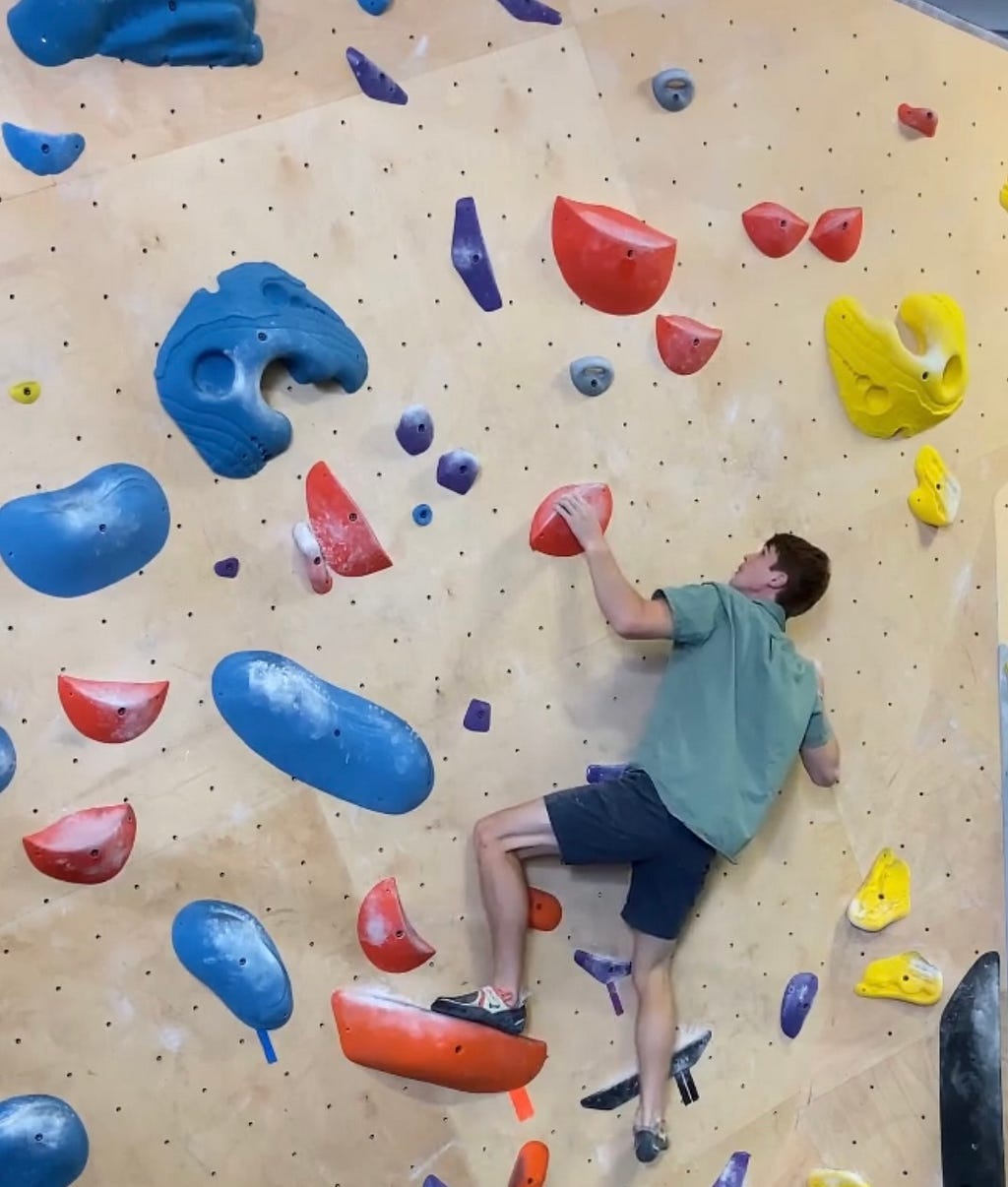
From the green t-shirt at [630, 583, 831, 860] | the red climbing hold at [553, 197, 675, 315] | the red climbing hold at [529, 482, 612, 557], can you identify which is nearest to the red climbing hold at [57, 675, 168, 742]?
the red climbing hold at [529, 482, 612, 557]

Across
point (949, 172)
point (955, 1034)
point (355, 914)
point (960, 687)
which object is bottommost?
point (955, 1034)

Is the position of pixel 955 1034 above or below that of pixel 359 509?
below

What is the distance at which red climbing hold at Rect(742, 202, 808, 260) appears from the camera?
1.85 meters

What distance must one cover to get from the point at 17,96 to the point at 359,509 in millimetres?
676

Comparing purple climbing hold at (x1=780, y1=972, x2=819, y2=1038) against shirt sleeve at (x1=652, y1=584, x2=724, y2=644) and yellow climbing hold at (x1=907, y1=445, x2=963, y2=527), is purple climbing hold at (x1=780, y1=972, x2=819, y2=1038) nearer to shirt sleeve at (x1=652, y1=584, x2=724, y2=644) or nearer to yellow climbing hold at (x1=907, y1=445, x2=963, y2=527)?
shirt sleeve at (x1=652, y1=584, x2=724, y2=644)

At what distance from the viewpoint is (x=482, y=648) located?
1.73 m

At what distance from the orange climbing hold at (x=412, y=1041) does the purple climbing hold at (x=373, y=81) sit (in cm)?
126

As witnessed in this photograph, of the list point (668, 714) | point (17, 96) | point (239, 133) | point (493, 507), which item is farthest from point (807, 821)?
point (17, 96)

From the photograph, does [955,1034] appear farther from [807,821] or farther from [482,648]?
[482,648]

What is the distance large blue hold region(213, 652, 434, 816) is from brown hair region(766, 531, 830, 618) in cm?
62

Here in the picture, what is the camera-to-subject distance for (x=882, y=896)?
6.48 feet

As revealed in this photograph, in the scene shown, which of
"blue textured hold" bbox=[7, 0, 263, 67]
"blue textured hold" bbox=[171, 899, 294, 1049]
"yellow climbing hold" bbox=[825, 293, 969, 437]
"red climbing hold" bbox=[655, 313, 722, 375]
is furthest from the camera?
"yellow climbing hold" bbox=[825, 293, 969, 437]

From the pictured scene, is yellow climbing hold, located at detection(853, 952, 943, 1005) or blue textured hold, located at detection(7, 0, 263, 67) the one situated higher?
blue textured hold, located at detection(7, 0, 263, 67)

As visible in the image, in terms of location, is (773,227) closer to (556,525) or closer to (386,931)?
(556,525)
